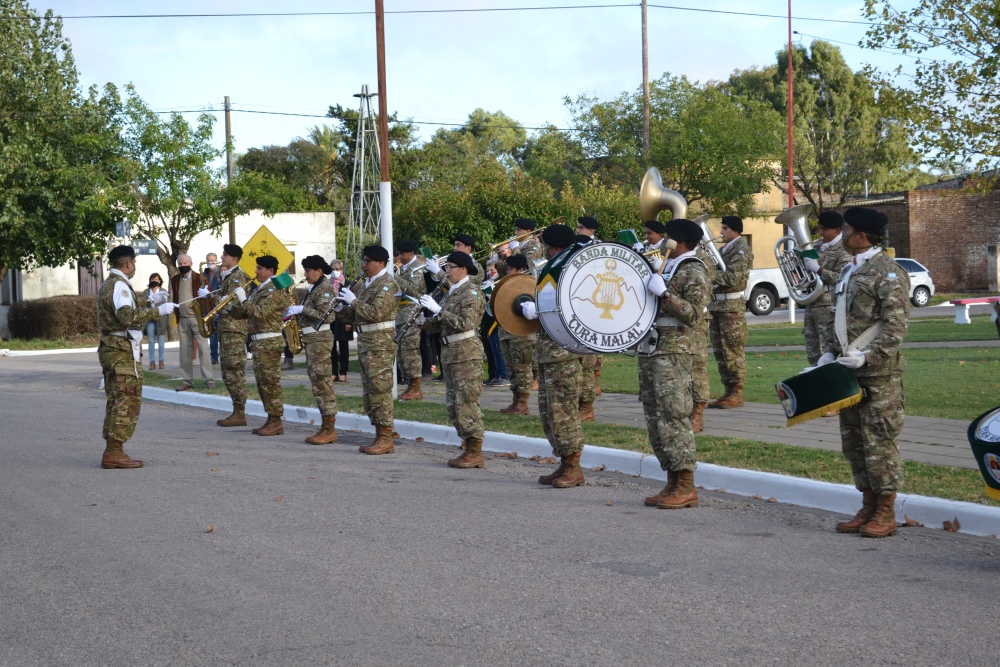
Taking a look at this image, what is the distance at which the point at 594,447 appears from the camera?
1012cm

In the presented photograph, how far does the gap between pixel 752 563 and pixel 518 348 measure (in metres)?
7.00

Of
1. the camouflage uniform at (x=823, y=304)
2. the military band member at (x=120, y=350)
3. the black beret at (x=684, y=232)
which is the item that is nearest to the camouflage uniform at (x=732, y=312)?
the camouflage uniform at (x=823, y=304)

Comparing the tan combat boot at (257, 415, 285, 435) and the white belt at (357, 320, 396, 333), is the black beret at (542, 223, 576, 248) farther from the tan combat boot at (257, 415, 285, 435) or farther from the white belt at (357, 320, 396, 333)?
the tan combat boot at (257, 415, 285, 435)

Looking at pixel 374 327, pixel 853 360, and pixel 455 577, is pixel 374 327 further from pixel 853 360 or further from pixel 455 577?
pixel 853 360

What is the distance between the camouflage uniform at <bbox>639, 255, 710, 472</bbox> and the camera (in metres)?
7.95

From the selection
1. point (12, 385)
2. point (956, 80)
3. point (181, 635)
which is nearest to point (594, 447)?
point (181, 635)

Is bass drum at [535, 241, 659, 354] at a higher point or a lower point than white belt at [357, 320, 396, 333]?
higher

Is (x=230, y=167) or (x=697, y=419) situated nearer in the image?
(x=697, y=419)

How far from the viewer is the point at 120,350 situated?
34.0 feet

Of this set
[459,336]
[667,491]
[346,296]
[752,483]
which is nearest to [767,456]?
[752,483]

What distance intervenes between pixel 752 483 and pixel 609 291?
1.88 m

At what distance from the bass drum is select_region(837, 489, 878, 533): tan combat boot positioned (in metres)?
1.86

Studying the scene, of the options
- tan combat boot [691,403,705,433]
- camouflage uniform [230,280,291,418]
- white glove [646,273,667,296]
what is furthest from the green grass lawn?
white glove [646,273,667,296]

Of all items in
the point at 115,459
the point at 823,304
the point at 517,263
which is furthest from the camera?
the point at 823,304
